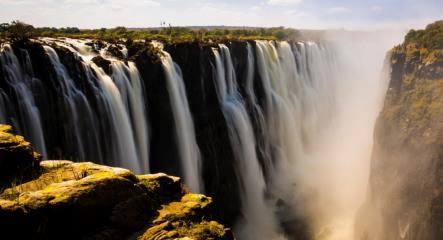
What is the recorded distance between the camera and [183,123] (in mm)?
26234

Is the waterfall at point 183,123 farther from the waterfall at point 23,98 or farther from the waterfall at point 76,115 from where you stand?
the waterfall at point 23,98

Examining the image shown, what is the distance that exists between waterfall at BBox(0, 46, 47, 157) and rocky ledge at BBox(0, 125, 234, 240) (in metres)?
8.53

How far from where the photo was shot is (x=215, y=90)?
3058cm

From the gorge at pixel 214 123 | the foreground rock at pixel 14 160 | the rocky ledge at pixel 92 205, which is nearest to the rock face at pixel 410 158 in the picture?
the gorge at pixel 214 123

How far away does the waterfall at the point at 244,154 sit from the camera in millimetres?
30625

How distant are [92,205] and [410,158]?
24.5 meters

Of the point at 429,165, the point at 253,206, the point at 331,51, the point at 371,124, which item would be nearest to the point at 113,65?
the point at 253,206

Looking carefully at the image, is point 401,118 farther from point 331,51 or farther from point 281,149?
point 331,51

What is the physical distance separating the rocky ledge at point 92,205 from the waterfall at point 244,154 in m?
21.9

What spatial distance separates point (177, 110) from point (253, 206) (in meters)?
10.6

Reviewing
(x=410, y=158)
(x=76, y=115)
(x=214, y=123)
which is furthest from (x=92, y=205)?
(x=410, y=158)

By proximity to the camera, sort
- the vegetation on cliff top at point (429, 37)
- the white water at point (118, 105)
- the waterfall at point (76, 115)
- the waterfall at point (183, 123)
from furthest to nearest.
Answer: the vegetation on cliff top at point (429, 37)
the waterfall at point (183, 123)
the white water at point (118, 105)
the waterfall at point (76, 115)

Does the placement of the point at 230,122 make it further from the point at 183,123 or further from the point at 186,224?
the point at 186,224

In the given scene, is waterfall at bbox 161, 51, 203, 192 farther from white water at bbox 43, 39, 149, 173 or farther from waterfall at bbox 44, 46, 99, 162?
waterfall at bbox 44, 46, 99, 162
